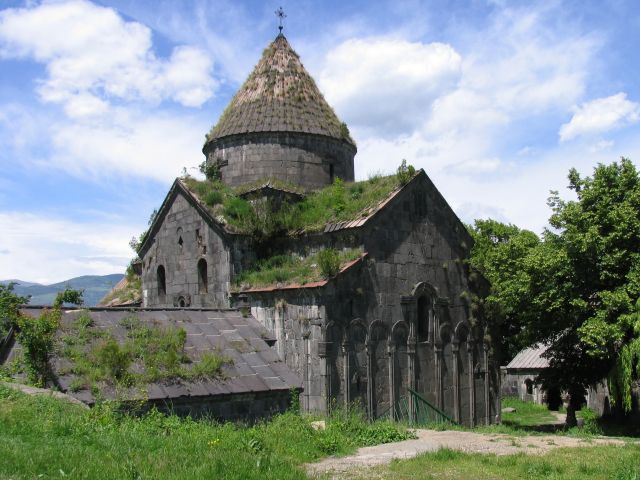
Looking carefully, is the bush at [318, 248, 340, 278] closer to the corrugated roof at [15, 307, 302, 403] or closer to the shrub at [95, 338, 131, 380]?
the corrugated roof at [15, 307, 302, 403]

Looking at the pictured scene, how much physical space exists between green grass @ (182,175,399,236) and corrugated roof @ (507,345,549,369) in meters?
17.1

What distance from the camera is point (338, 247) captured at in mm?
14227

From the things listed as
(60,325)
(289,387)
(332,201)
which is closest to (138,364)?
(60,325)

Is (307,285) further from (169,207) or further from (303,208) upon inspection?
(169,207)

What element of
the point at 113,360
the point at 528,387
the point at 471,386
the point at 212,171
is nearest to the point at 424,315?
the point at 471,386

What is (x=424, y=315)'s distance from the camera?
1524 cm

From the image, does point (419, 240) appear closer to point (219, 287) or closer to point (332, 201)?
point (332, 201)

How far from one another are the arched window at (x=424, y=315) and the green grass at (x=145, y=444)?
5.00m

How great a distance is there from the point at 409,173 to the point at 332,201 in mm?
1854

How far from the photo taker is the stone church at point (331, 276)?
43.5 feet

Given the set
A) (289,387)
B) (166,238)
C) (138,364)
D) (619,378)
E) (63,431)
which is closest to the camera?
(63,431)

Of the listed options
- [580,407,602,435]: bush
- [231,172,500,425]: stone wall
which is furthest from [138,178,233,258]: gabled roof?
[580,407,602,435]: bush

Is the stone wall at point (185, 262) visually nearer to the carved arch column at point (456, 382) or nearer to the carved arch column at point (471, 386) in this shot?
the carved arch column at point (456, 382)

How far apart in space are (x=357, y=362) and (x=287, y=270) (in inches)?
96.1
